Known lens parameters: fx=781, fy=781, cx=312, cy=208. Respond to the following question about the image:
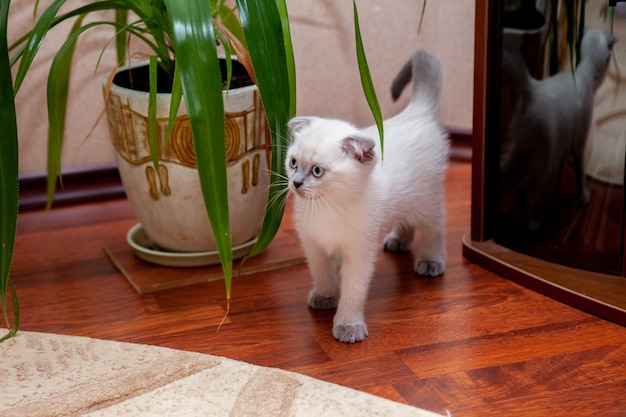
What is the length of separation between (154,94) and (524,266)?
72 cm

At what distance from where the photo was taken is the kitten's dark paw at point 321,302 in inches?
53.7

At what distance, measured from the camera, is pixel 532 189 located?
4.73ft

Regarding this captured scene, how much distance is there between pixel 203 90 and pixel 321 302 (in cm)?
53

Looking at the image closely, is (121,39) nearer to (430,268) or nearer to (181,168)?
(181,168)

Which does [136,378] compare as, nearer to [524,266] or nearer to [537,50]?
[524,266]

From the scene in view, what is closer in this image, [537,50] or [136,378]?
[136,378]

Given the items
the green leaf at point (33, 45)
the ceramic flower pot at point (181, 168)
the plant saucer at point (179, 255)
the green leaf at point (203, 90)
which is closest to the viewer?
the green leaf at point (203, 90)

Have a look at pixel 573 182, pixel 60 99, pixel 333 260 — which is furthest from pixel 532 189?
pixel 60 99

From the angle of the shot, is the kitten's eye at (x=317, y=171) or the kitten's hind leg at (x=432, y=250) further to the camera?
the kitten's hind leg at (x=432, y=250)

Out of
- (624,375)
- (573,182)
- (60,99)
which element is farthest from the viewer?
(60,99)

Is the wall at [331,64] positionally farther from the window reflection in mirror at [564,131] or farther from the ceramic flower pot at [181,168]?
the window reflection in mirror at [564,131]

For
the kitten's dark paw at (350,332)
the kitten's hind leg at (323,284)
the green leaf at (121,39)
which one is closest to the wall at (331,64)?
the green leaf at (121,39)

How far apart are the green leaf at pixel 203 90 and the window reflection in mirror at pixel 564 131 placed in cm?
64

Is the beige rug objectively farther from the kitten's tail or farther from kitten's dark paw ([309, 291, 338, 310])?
the kitten's tail
